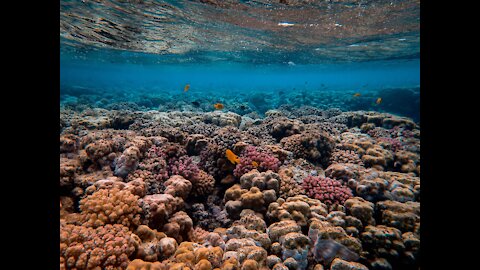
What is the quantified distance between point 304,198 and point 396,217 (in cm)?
188

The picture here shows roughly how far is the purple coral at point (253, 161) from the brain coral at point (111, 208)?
2958 mm

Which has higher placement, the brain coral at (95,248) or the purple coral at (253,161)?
the purple coral at (253,161)

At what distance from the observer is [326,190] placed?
6.14 metres

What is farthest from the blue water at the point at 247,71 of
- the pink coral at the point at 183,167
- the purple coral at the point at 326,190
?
the pink coral at the point at 183,167

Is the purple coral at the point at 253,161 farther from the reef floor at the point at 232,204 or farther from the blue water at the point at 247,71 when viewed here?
the blue water at the point at 247,71

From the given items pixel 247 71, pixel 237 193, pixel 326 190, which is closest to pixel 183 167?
pixel 237 193

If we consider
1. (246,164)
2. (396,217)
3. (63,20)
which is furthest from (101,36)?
(396,217)

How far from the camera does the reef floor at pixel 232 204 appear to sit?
4035 millimetres

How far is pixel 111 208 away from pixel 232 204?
2.65 meters

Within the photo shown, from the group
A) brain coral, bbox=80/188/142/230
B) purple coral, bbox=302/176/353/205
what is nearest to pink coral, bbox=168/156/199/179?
brain coral, bbox=80/188/142/230

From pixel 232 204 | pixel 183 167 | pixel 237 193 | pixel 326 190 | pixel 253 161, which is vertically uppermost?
pixel 253 161

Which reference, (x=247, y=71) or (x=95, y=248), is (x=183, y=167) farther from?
(x=247, y=71)

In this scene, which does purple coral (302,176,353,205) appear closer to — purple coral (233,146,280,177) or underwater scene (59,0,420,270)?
underwater scene (59,0,420,270)
